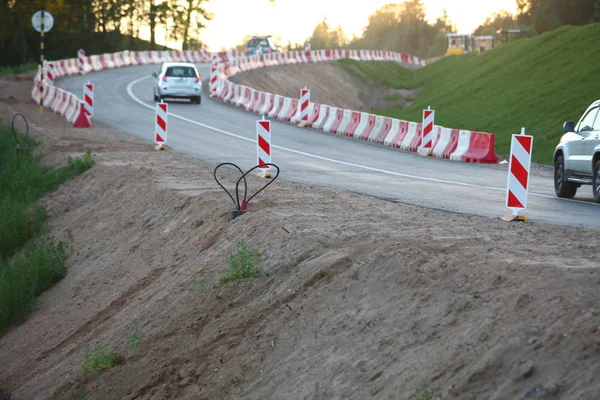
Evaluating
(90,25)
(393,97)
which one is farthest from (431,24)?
(393,97)

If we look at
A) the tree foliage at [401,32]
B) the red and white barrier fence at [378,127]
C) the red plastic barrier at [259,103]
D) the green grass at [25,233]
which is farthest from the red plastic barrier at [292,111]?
the tree foliage at [401,32]

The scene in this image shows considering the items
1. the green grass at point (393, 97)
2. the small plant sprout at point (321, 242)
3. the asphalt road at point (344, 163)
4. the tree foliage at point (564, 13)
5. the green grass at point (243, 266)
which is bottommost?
the green grass at point (393, 97)

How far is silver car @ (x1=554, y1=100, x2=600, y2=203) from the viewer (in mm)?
14867

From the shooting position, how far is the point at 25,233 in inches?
736

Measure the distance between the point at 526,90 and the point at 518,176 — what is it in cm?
2667

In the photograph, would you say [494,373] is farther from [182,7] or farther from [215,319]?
[182,7]

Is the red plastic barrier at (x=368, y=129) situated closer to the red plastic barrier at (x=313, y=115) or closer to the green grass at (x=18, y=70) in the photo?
the red plastic barrier at (x=313, y=115)

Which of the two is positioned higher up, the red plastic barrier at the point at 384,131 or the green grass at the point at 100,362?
the red plastic barrier at the point at 384,131

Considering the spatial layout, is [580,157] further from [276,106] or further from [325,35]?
[325,35]

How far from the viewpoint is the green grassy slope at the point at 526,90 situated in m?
30.8

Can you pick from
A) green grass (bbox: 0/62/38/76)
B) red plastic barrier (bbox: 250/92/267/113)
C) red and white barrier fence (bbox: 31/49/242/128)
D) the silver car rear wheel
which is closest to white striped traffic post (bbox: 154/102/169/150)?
red and white barrier fence (bbox: 31/49/242/128)

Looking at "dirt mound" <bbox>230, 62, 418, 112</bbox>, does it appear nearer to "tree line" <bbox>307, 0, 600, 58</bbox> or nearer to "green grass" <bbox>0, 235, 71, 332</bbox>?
"tree line" <bbox>307, 0, 600, 58</bbox>

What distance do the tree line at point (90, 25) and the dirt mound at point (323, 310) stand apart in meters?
55.5

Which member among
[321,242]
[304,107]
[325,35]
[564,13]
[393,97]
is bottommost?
[393,97]
